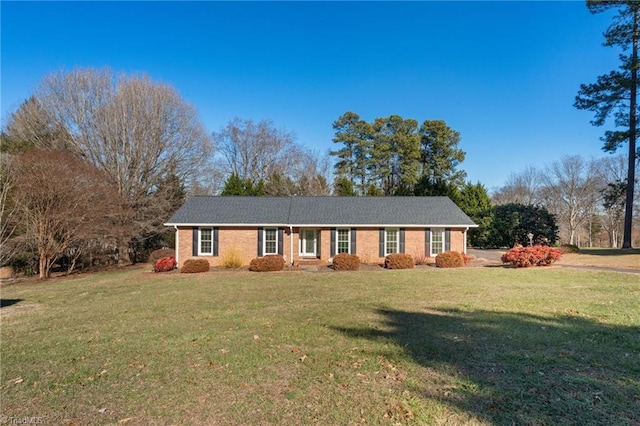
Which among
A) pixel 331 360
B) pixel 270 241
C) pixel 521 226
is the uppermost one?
pixel 521 226

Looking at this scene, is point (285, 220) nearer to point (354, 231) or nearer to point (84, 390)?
point (354, 231)

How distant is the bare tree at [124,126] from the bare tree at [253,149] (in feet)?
47.0

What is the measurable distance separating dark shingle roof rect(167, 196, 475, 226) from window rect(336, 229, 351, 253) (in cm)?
58

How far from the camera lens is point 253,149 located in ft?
136

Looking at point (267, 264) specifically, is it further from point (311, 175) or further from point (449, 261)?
point (311, 175)

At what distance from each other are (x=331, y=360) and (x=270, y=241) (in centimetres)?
1567

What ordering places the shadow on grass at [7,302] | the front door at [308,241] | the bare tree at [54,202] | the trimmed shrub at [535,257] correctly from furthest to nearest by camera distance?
the front door at [308,241]
the bare tree at [54,202]
the trimmed shrub at [535,257]
the shadow on grass at [7,302]

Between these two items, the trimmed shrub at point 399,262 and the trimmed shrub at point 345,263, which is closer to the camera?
the trimmed shrub at point 345,263

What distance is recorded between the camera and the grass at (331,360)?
3.62 meters

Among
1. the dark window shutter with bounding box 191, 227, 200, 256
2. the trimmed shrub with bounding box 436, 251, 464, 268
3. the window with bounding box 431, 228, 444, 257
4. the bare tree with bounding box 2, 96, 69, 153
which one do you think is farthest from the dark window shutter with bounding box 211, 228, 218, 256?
the bare tree with bounding box 2, 96, 69, 153

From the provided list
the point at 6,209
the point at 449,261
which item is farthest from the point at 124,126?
the point at 449,261

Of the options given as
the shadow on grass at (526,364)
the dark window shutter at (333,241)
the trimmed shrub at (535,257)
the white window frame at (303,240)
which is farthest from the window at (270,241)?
the shadow on grass at (526,364)

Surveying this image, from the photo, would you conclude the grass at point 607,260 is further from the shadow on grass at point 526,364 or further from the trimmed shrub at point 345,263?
the shadow on grass at point 526,364

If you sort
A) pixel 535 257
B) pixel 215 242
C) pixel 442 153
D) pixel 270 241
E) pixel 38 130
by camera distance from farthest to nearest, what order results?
A: pixel 442 153 → pixel 38 130 → pixel 270 241 → pixel 215 242 → pixel 535 257
